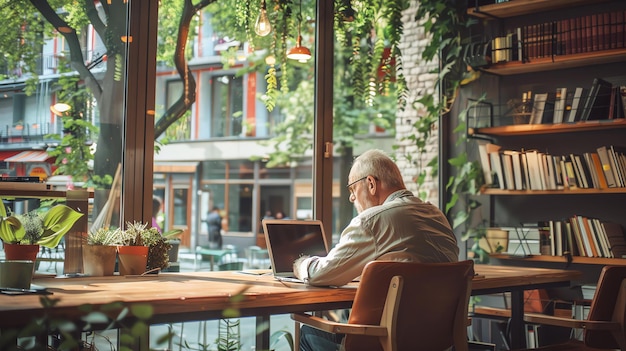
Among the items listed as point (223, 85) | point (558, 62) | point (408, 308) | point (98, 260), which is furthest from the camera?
point (558, 62)

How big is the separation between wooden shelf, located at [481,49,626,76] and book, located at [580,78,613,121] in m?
0.17

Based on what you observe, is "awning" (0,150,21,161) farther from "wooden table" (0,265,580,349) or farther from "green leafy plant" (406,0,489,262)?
"green leafy plant" (406,0,489,262)

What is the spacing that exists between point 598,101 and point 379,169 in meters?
2.31

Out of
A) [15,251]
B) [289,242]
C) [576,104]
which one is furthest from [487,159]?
[15,251]

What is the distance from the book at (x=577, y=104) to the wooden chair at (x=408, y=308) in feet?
8.74

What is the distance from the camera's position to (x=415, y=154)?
19.8 feet

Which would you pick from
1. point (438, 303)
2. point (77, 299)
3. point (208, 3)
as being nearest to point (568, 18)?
point (208, 3)

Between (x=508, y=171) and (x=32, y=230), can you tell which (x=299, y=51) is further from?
(x=32, y=230)

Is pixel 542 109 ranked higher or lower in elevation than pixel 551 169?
higher

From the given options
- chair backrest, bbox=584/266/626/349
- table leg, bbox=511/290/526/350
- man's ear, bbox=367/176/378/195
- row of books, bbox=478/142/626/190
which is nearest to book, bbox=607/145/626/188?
row of books, bbox=478/142/626/190

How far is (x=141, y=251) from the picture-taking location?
327 cm

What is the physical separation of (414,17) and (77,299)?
178 inches

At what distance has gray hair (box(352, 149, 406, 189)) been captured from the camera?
3.29 m

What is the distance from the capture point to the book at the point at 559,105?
5.08 metres
